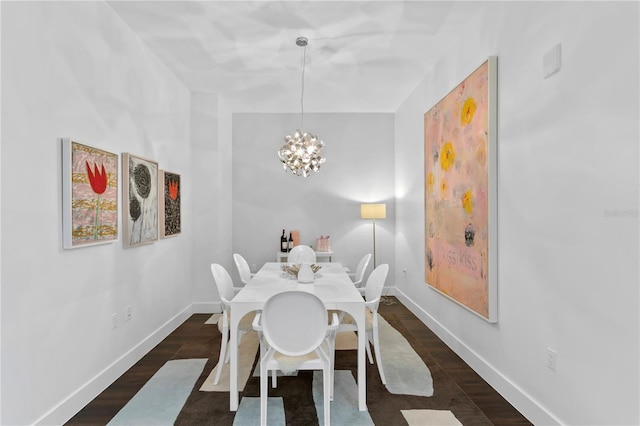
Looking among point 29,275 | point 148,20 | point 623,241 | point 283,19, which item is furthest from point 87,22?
point 623,241

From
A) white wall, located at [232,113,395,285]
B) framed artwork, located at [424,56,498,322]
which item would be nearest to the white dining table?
framed artwork, located at [424,56,498,322]

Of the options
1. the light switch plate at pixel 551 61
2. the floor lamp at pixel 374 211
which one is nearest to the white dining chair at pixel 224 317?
the light switch plate at pixel 551 61

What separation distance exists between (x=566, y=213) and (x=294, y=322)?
163 cm

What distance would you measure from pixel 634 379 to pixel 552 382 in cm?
56

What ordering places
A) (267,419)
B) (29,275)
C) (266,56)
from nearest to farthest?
(29,275), (267,419), (266,56)

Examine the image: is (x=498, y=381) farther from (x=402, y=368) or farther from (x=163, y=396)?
(x=163, y=396)

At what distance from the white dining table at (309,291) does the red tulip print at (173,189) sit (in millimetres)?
1581

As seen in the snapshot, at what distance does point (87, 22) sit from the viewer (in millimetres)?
2607

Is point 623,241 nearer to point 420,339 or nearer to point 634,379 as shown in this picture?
point 634,379

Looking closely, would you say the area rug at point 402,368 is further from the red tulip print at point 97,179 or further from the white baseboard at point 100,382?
the red tulip print at point 97,179

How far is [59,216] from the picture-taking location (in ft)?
7.51

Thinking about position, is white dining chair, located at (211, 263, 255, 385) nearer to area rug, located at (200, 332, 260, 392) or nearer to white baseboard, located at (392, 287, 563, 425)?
area rug, located at (200, 332, 260, 392)

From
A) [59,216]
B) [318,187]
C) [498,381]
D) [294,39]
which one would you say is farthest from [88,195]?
[318,187]

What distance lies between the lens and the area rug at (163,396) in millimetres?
2328
